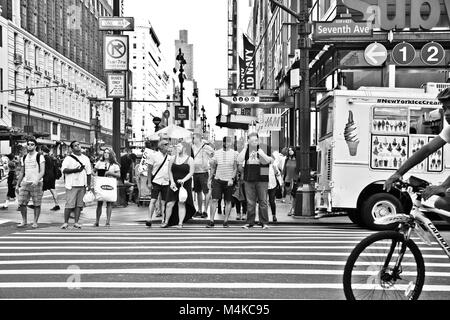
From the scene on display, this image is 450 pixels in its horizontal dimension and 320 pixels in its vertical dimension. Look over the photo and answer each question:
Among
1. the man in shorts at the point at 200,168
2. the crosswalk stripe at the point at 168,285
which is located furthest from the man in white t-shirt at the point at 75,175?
the crosswalk stripe at the point at 168,285

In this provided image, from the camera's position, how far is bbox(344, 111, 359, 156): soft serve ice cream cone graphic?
11.3 meters

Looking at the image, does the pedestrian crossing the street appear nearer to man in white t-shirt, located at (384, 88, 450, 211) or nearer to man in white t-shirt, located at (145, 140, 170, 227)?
man in white t-shirt, located at (384, 88, 450, 211)

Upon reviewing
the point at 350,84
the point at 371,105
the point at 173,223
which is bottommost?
the point at 173,223

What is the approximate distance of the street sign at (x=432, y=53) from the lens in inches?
813

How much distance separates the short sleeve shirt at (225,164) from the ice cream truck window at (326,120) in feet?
6.17

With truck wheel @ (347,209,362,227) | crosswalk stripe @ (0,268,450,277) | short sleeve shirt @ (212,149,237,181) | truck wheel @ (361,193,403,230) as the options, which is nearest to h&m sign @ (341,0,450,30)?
truck wheel @ (347,209,362,227)

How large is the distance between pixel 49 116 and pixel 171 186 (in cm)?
5304

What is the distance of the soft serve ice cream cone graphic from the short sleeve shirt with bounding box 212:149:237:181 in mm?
2354

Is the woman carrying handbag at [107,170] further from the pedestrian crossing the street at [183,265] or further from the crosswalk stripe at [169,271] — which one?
the crosswalk stripe at [169,271]

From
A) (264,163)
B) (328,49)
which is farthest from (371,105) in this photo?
(328,49)

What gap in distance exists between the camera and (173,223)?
40.7 ft

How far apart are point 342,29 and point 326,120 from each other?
222 cm
